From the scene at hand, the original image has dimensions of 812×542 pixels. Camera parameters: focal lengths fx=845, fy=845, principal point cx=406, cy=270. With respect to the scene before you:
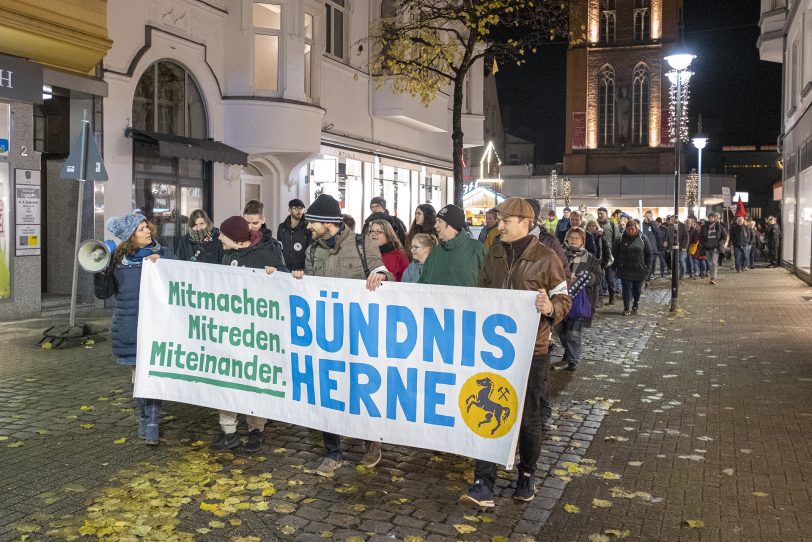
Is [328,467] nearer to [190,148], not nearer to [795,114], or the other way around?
[190,148]

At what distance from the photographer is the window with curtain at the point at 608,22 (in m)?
68.9

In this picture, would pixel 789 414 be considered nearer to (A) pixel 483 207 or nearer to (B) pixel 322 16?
(B) pixel 322 16

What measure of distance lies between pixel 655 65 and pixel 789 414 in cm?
6492

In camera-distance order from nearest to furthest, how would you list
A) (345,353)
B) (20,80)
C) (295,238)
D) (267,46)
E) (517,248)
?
(517,248) < (345,353) < (295,238) < (20,80) < (267,46)

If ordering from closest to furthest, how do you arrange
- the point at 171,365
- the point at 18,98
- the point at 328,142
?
the point at 171,365 → the point at 18,98 → the point at 328,142

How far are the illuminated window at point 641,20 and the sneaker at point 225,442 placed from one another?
68.0m

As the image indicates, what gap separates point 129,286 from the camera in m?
7.10

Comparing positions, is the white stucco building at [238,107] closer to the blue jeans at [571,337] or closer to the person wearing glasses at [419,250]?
the blue jeans at [571,337]

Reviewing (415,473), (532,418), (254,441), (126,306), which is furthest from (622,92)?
(532,418)

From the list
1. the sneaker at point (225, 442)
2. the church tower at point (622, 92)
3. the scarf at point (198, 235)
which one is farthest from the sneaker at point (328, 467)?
the church tower at point (622, 92)

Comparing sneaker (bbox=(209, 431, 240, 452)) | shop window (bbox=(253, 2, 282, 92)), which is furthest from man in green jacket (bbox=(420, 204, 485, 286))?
shop window (bbox=(253, 2, 282, 92))

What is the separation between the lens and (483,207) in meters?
32.0

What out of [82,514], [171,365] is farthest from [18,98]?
[82,514]

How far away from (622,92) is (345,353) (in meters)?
67.4
